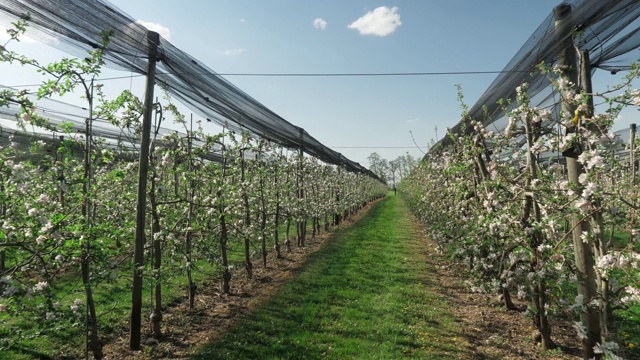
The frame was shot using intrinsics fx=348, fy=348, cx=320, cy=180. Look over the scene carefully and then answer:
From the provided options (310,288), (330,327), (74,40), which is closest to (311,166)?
(310,288)

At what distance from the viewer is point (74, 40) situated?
12.6ft

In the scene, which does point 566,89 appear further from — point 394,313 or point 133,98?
point 133,98

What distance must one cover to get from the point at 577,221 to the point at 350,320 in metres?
3.66

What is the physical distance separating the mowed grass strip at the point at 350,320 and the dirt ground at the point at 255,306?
0.27m

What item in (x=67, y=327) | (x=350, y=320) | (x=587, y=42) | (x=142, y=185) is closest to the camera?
(x=587, y=42)

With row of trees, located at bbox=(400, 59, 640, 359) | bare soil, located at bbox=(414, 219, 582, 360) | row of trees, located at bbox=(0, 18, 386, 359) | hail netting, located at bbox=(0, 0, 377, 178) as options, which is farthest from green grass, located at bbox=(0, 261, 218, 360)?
row of trees, located at bbox=(400, 59, 640, 359)

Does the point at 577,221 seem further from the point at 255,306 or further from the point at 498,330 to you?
the point at 255,306

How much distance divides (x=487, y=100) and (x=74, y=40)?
19.6 feet

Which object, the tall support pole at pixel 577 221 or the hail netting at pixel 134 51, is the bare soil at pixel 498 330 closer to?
the tall support pole at pixel 577 221

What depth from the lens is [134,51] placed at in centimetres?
426

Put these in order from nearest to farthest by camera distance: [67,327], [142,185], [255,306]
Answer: [142,185], [67,327], [255,306]

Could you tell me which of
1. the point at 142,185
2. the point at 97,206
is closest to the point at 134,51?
the point at 142,185

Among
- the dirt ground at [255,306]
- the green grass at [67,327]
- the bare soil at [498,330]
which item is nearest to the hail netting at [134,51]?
the green grass at [67,327]

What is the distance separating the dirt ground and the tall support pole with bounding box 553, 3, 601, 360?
0.79 meters
